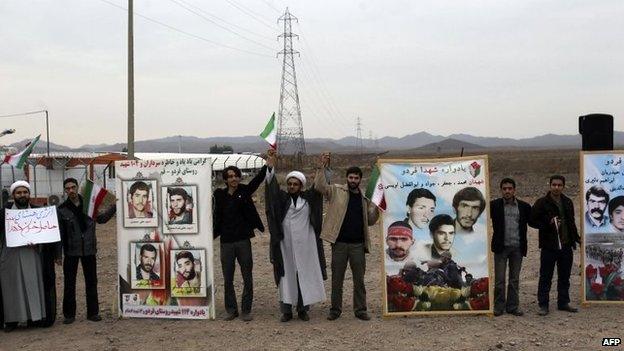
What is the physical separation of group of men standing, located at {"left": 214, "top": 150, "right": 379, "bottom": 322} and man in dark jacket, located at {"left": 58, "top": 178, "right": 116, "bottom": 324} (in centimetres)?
158

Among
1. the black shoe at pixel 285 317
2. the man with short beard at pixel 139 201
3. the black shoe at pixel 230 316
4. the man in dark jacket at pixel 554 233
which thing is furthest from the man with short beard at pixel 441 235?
the man with short beard at pixel 139 201

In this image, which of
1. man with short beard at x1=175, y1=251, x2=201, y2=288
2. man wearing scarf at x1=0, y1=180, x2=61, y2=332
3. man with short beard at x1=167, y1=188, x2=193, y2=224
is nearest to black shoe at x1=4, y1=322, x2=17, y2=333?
man wearing scarf at x1=0, y1=180, x2=61, y2=332

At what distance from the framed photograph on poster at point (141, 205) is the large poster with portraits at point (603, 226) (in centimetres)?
532

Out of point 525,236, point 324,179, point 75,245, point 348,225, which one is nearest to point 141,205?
point 75,245

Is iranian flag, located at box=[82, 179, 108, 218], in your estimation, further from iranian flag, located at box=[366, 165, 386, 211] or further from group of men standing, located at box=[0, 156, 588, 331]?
iranian flag, located at box=[366, 165, 386, 211]

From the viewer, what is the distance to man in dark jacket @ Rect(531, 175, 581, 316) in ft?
23.7

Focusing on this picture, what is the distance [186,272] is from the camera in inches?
301

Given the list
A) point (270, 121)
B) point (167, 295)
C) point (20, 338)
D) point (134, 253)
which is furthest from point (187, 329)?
point (270, 121)

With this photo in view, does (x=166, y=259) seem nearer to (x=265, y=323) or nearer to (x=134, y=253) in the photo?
(x=134, y=253)

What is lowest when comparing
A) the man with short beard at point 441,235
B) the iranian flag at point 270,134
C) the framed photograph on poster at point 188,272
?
the framed photograph on poster at point 188,272

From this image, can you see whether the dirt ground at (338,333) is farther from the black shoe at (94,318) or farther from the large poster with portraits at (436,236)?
the large poster with portraits at (436,236)

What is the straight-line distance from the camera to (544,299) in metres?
7.30

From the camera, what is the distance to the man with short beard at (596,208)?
7.66 m

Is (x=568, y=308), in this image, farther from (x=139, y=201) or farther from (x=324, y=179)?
(x=139, y=201)
